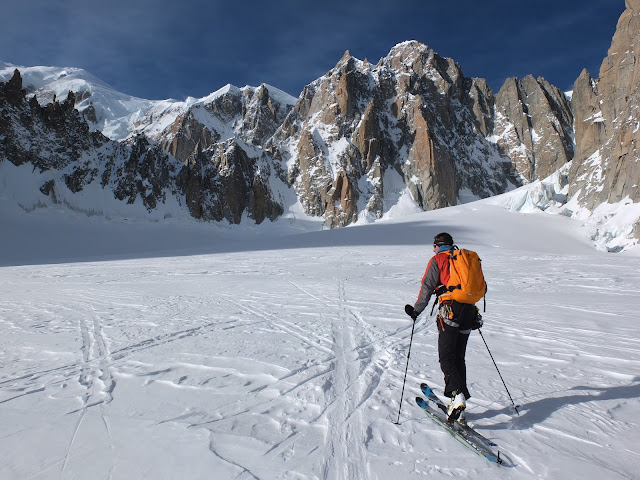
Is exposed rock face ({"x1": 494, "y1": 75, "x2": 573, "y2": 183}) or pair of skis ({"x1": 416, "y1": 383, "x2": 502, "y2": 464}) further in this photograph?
exposed rock face ({"x1": 494, "y1": 75, "x2": 573, "y2": 183})

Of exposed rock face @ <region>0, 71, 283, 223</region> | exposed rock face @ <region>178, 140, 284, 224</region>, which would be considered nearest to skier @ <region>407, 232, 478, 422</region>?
exposed rock face @ <region>0, 71, 283, 223</region>

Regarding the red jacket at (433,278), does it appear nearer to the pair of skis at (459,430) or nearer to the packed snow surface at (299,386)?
the pair of skis at (459,430)

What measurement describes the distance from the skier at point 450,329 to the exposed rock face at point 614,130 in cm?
3751

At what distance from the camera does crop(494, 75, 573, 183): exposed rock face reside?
93.4m

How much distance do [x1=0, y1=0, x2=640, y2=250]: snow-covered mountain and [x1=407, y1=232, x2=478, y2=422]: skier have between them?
5064 cm

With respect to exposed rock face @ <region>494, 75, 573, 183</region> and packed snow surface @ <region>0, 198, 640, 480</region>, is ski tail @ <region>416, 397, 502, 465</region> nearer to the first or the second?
packed snow surface @ <region>0, 198, 640, 480</region>

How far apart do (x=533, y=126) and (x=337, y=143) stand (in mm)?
57997

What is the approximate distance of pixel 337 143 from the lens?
91.0 metres

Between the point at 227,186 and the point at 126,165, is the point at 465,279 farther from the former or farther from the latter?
the point at 227,186

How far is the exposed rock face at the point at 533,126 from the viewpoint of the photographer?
93438 millimetres

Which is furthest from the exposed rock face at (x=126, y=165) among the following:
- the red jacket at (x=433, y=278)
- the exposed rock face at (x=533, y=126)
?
the red jacket at (x=433, y=278)

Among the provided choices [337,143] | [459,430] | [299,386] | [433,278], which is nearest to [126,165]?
[337,143]

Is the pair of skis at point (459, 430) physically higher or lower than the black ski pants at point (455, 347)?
lower

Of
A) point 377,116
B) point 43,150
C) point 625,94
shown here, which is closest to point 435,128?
point 377,116
